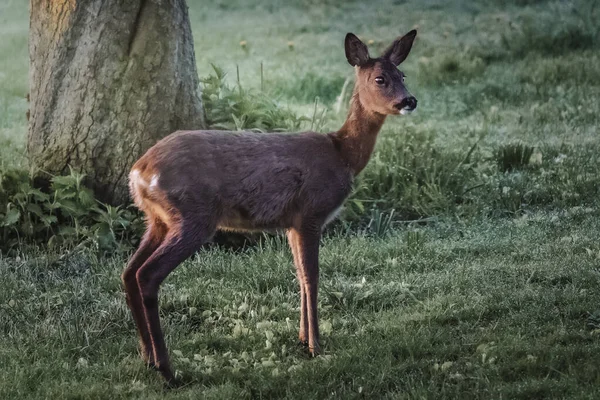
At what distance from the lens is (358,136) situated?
6.18 m

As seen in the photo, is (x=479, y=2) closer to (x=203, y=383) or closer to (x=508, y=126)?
(x=508, y=126)

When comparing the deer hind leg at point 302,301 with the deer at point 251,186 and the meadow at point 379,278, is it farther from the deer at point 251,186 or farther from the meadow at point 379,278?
the meadow at point 379,278

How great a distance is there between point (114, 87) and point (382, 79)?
2.79 metres

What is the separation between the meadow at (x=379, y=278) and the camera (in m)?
5.31

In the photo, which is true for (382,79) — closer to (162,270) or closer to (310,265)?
(310,265)

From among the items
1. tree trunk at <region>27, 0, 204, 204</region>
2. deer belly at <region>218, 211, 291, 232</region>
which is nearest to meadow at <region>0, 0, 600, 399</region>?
tree trunk at <region>27, 0, 204, 204</region>

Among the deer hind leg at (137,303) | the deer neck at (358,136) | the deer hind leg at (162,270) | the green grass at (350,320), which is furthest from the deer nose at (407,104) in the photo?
the deer hind leg at (137,303)

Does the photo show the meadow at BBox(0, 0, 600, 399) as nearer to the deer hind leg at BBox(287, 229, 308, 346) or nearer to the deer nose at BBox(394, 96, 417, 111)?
the deer hind leg at BBox(287, 229, 308, 346)

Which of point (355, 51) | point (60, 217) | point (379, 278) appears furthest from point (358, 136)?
point (60, 217)

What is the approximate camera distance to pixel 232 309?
646 centimetres

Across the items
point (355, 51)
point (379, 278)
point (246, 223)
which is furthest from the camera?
point (379, 278)

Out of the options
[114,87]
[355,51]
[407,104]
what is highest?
[355,51]

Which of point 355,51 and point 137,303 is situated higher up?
point 355,51

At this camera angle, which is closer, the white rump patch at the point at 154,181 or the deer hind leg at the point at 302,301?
the white rump patch at the point at 154,181
